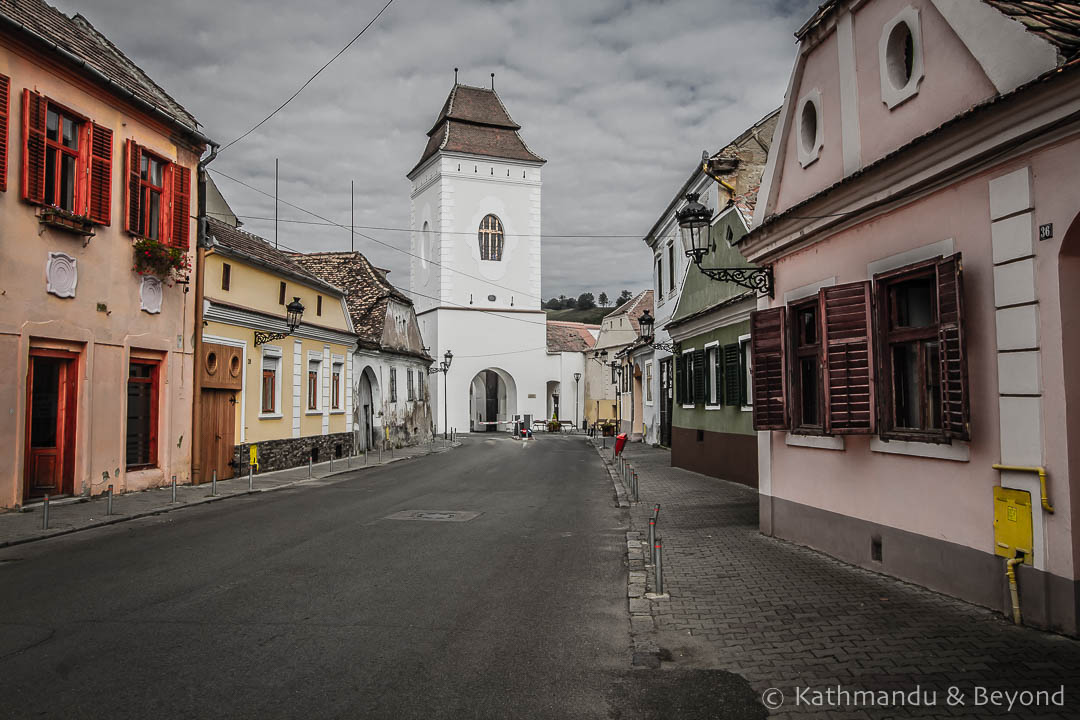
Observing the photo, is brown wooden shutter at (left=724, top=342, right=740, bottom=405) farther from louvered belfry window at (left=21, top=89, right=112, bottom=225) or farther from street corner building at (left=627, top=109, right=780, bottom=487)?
louvered belfry window at (left=21, top=89, right=112, bottom=225)

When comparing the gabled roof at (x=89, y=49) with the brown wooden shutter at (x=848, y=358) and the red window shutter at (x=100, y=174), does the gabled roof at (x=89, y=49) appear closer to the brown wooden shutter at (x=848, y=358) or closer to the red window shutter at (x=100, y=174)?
the red window shutter at (x=100, y=174)

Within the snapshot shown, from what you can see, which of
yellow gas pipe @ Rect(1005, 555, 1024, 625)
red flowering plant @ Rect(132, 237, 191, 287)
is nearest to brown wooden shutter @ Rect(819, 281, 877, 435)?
yellow gas pipe @ Rect(1005, 555, 1024, 625)

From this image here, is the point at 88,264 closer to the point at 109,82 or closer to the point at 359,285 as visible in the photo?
the point at 109,82

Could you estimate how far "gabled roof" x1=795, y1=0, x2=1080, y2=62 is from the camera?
18.7 ft

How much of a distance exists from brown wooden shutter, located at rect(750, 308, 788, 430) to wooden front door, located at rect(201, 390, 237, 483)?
45.8ft

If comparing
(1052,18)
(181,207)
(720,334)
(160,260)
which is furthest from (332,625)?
(181,207)

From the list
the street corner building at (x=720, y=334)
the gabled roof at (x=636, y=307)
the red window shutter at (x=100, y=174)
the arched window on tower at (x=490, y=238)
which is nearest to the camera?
the red window shutter at (x=100, y=174)

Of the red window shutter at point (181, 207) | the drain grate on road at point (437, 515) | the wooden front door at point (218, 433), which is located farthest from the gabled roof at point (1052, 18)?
the wooden front door at point (218, 433)

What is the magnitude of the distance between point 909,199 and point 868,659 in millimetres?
4414

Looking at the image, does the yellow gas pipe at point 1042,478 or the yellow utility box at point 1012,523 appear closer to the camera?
the yellow gas pipe at point 1042,478

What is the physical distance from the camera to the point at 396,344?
1433 inches

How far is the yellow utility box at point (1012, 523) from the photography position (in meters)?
6.07

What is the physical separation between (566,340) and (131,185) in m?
49.3

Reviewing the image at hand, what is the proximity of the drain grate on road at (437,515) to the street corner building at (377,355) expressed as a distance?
1678 cm
